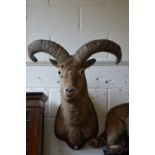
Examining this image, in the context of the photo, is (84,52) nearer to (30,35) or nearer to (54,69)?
(54,69)

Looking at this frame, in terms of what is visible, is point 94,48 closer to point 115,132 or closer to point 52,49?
point 52,49

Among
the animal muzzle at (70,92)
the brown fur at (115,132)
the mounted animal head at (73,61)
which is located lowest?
the brown fur at (115,132)

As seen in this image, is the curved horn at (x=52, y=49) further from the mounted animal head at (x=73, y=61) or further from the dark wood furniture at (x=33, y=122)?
the dark wood furniture at (x=33, y=122)

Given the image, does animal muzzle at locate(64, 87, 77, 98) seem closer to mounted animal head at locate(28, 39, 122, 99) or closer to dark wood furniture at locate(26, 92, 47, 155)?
mounted animal head at locate(28, 39, 122, 99)

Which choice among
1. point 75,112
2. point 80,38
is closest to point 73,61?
point 75,112

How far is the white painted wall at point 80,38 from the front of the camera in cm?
253

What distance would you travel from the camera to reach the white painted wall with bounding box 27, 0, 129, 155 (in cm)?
253

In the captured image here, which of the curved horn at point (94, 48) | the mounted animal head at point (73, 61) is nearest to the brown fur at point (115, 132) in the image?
the mounted animal head at point (73, 61)

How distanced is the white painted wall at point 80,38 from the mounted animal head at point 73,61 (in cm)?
29

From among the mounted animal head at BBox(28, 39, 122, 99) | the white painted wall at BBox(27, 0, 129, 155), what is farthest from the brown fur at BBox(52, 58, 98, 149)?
the white painted wall at BBox(27, 0, 129, 155)

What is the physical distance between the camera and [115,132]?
2.18m
